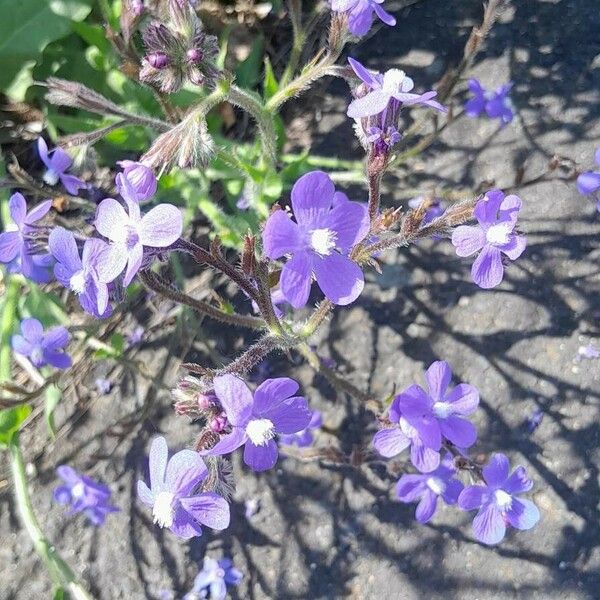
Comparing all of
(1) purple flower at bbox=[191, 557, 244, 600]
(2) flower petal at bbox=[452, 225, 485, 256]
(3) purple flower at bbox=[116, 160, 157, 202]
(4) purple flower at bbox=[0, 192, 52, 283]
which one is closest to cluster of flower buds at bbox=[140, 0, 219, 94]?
(3) purple flower at bbox=[116, 160, 157, 202]

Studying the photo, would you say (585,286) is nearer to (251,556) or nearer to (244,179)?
(244,179)

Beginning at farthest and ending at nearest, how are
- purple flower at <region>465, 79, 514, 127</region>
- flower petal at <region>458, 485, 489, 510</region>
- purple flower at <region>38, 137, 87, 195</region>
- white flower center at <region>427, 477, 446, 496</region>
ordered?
purple flower at <region>465, 79, 514, 127</region> < purple flower at <region>38, 137, 87, 195</region> < white flower center at <region>427, 477, 446, 496</region> < flower petal at <region>458, 485, 489, 510</region>

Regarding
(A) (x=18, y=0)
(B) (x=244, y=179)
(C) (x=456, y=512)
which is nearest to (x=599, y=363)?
(C) (x=456, y=512)

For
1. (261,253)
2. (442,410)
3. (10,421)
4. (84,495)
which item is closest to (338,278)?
(261,253)

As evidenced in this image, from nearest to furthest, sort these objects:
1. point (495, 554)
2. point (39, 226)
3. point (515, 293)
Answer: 1. point (39, 226)
2. point (495, 554)
3. point (515, 293)

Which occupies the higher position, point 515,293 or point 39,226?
point 39,226

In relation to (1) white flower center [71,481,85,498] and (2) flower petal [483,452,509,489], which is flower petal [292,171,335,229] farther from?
(1) white flower center [71,481,85,498]
